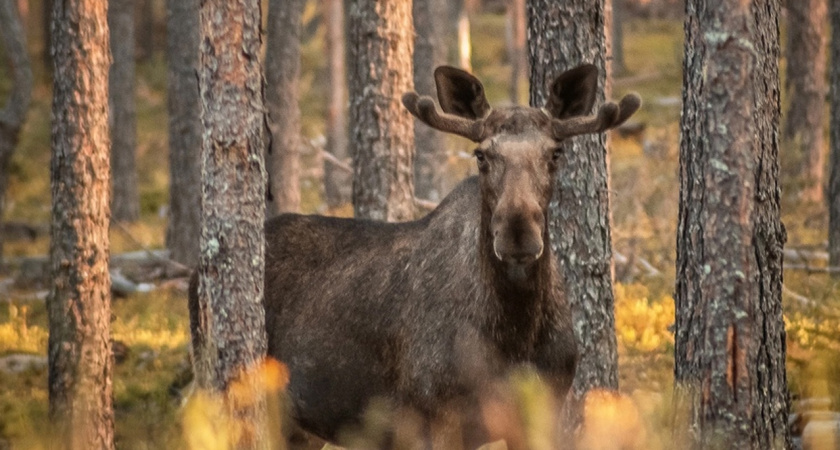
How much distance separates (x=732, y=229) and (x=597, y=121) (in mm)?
1097

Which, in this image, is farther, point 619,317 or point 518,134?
point 619,317

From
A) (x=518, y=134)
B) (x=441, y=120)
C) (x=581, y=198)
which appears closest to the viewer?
(x=518, y=134)

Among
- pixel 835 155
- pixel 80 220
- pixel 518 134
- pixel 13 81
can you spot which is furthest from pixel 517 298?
pixel 13 81

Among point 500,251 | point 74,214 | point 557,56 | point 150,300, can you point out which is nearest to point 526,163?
point 500,251

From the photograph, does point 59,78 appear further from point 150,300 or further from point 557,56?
point 150,300

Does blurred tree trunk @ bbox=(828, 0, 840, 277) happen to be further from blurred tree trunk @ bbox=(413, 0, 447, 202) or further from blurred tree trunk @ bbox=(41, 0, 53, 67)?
blurred tree trunk @ bbox=(41, 0, 53, 67)

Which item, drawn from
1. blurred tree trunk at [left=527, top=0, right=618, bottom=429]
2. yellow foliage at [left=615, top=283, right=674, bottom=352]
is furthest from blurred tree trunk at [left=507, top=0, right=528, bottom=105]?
blurred tree trunk at [left=527, top=0, right=618, bottom=429]

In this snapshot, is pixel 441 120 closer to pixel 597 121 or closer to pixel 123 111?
pixel 597 121

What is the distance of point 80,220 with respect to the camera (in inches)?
374

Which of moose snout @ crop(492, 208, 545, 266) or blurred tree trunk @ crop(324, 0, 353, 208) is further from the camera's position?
blurred tree trunk @ crop(324, 0, 353, 208)

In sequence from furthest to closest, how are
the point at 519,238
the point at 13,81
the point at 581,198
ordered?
the point at 13,81 < the point at 581,198 < the point at 519,238

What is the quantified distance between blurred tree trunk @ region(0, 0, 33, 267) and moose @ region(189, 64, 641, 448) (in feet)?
26.5

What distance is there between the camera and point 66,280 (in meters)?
9.56

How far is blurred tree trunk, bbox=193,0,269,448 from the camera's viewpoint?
718cm
